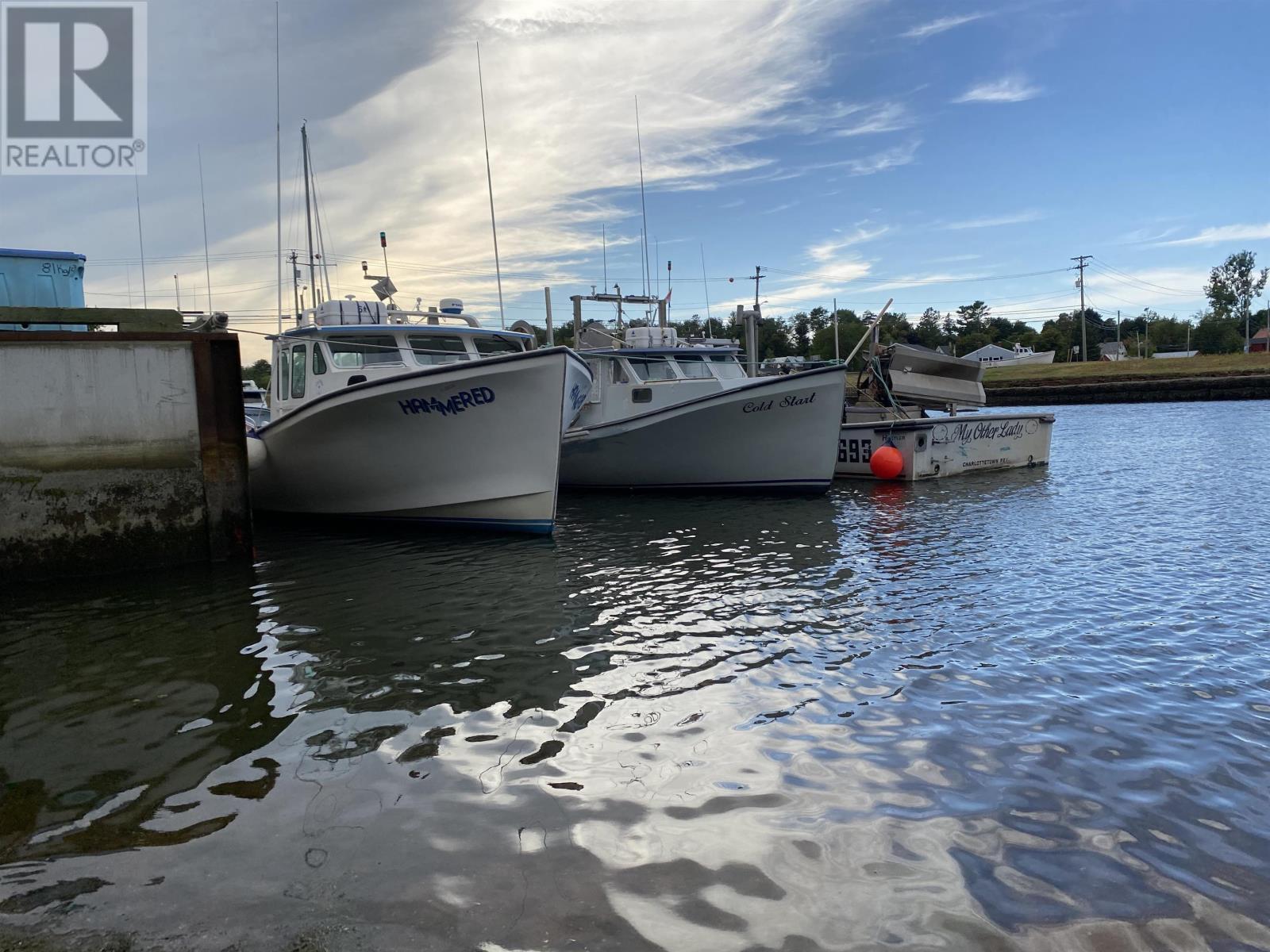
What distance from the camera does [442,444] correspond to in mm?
11555

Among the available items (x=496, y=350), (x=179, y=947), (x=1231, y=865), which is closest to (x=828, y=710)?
(x=1231, y=865)

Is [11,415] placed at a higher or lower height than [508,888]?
higher

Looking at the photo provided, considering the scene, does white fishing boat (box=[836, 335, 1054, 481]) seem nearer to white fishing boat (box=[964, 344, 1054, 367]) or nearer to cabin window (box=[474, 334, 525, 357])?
cabin window (box=[474, 334, 525, 357])

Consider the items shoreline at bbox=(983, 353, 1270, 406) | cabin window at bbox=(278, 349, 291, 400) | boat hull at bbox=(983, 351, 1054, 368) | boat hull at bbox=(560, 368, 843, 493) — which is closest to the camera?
cabin window at bbox=(278, 349, 291, 400)

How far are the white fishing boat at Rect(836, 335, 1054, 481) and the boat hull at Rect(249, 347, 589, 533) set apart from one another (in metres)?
7.94

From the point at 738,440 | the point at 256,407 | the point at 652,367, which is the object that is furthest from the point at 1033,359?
the point at 738,440

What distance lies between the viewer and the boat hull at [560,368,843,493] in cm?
1544

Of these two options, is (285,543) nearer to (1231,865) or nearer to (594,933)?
(594,933)

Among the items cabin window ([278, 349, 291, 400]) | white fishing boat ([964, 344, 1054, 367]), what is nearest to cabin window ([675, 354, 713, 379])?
cabin window ([278, 349, 291, 400])

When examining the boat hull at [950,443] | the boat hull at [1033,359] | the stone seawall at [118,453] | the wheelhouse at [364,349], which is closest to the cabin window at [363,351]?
the wheelhouse at [364,349]

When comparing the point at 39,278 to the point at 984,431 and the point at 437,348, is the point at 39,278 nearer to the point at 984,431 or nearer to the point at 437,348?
the point at 437,348

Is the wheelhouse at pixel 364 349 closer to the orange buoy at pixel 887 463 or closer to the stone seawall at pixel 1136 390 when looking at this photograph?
the orange buoy at pixel 887 463

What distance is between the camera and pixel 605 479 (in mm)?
17281

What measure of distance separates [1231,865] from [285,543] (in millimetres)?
11260
